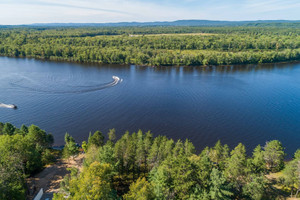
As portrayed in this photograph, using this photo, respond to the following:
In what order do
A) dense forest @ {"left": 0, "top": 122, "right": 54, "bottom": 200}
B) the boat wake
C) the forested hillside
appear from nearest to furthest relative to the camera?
the forested hillside < dense forest @ {"left": 0, "top": 122, "right": 54, "bottom": 200} < the boat wake

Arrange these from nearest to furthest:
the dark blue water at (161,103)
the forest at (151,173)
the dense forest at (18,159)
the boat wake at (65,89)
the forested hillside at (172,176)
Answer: the forested hillside at (172,176) < the forest at (151,173) < the dense forest at (18,159) < the dark blue water at (161,103) < the boat wake at (65,89)

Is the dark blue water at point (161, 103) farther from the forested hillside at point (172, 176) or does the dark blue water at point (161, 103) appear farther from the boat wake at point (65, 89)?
the forested hillside at point (172, 176)

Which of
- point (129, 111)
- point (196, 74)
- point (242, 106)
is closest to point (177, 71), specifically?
point (196, 74)

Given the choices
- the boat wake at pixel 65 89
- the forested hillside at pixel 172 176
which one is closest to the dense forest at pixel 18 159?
A: the forested hillside at pixel 172 176

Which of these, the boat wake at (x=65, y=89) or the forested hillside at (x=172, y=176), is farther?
the boat wake at (x=65, y=89)

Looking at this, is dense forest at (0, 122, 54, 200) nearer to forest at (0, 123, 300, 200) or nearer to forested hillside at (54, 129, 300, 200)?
forest at (0, 123, 300, 200)

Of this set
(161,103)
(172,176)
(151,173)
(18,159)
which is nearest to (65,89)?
(161,103)

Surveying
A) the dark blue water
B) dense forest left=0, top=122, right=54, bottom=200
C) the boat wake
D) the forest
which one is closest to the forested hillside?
the forest
